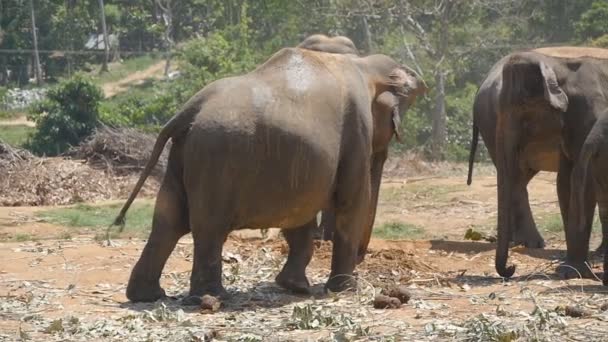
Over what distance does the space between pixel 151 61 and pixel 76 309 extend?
4259 centimetres

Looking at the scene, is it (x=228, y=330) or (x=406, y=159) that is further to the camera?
(x=406, y=159)

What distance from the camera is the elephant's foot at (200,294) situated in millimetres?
8734

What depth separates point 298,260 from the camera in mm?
9742

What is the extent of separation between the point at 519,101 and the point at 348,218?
1.99 meters

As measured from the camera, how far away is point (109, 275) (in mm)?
10445

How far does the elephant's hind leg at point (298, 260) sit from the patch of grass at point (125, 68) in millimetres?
37024

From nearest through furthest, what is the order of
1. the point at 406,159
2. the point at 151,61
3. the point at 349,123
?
the point at 349,123 → the point at 406,159 → the point at 151,61

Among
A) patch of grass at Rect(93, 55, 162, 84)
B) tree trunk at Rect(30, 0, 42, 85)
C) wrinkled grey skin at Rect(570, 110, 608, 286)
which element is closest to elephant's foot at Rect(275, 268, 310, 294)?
wrinkled grey skin at Rect(570, 110, 608, 286)

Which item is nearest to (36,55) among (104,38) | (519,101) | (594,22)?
(104,38)

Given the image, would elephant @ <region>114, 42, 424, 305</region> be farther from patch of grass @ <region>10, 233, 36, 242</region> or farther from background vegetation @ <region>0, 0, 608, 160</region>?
background vegetation @ <region>0, 0, 608, 160</region>

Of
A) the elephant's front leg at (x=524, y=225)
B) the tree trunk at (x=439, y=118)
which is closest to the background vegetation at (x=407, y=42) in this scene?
the tree trunk at (x=439, y=118)

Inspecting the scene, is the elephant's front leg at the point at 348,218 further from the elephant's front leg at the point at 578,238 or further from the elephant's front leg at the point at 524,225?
the elephant's front leg at the point at 524,225

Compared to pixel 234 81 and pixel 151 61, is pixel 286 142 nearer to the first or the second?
pixel 234 81

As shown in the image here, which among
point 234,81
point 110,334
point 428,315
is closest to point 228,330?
point 110,334
